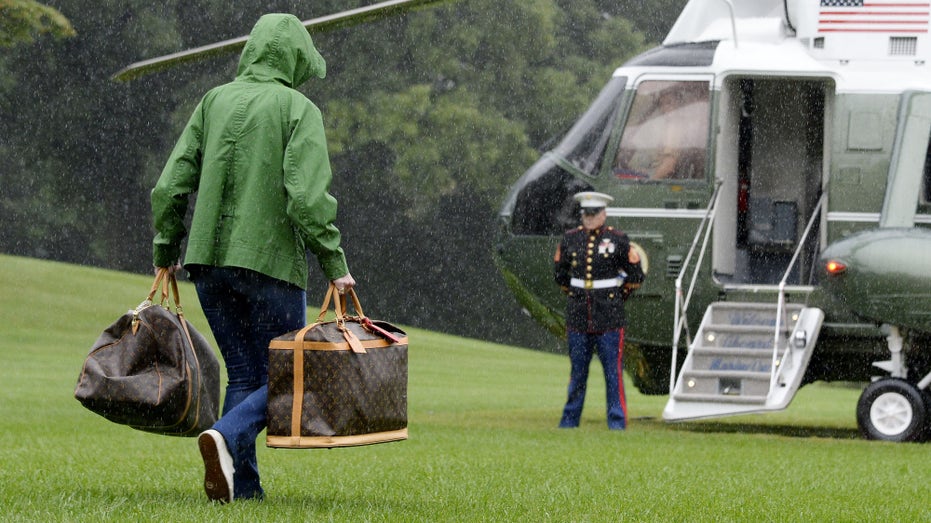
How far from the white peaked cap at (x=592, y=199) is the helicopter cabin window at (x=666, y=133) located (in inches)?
21.2

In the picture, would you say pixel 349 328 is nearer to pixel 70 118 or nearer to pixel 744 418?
pixel 744 418

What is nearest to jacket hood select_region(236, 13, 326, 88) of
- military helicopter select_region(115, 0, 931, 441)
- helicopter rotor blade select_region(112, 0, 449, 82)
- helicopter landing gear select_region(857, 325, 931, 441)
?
helicopter rotor blade select_region(112, 0, 449, 82)

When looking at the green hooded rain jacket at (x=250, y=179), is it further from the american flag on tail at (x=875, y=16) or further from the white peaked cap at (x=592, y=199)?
the american flag on tail at (x=875, y=16)

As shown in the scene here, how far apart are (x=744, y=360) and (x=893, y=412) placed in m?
1.01

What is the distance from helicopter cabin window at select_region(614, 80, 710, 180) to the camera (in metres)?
12.3

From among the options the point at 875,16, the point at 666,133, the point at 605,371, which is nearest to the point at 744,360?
the point at 605,371

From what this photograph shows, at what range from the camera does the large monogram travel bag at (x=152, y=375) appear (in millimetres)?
6051

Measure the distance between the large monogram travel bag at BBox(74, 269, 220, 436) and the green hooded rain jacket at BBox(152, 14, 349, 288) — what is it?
0.24 metres

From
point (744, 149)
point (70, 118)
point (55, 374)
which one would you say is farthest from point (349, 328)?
point (70, 118)

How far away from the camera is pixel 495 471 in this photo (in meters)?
8.12

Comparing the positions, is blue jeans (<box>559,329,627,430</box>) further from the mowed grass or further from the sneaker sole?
the sneaker sole

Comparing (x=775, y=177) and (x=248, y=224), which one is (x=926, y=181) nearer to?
(x=775, y=177)

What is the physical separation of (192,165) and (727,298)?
21.7ft

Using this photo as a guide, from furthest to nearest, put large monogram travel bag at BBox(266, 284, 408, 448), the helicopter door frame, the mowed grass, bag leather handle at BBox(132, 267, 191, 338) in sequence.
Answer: the helicopter door frame → the mowed grass → bag leather handle at BBox(132, 267, 191, 338) → large monogram travel bag at BBox(266, 284, 408, 448)
